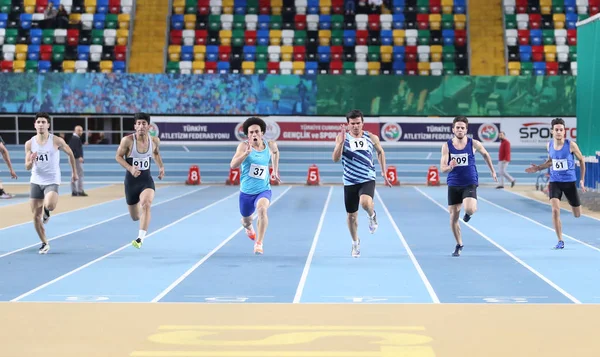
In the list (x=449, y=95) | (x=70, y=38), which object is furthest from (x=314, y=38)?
(x=70, y=38)

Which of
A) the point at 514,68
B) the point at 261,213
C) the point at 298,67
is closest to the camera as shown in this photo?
the point at 261,213

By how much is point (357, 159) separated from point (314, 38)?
24240mm

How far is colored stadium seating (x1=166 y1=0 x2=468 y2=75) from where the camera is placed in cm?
3528

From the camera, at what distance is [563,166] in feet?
46.6

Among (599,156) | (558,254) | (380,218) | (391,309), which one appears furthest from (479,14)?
(391,309)

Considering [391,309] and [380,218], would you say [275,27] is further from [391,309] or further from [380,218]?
[391,309]

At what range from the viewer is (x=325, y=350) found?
23.6 ft

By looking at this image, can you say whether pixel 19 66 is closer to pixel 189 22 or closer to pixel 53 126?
pixel 53 126

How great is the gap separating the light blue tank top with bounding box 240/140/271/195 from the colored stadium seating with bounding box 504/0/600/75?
23.2 m

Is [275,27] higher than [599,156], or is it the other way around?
[275,27]

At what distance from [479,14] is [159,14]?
11.9 metres

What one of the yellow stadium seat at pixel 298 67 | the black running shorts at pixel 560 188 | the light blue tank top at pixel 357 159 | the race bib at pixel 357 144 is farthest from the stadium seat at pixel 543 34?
the race bib at pixel 357 144

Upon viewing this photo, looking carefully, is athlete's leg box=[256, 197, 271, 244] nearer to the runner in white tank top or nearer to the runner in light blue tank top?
the runner in light blue tank top

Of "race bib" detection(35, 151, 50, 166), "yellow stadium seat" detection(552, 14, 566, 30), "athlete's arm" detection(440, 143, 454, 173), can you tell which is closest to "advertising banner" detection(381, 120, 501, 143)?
"yellow stadium seat" detection(552, 14, 566, 30)
